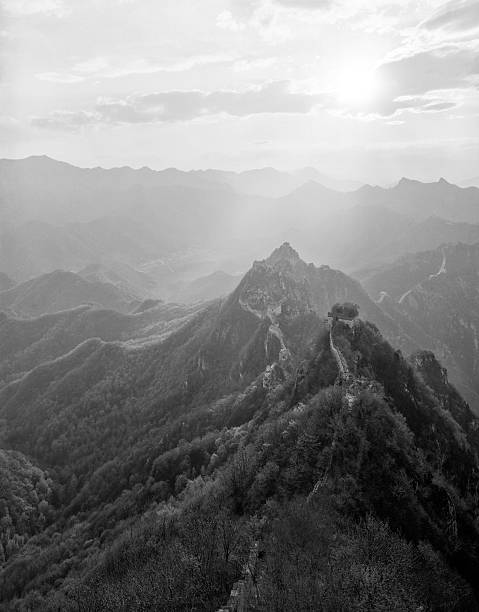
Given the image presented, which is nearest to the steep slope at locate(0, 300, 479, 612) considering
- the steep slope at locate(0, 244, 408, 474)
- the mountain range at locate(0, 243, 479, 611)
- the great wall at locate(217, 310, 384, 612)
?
the mountain range at locate(0, 243, 479, 611)

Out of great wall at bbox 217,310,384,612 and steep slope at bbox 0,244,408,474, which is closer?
great wall at bbox 217,310,384,612

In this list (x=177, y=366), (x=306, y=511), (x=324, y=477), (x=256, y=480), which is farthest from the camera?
(x=177, y=366)

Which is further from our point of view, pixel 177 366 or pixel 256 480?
pixel 177 366

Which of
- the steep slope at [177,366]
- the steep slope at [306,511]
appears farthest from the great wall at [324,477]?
the steep slope at [177,366]

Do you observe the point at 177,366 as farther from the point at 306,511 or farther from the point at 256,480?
the point at 306,511

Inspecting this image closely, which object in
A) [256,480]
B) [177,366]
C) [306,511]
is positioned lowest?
[177,366]

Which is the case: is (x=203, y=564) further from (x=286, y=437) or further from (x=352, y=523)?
(x=286, y=437)

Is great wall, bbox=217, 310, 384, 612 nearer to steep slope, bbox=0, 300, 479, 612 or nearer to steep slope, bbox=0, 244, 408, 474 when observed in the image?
steep slope, bbox=0, 300, 479, 612

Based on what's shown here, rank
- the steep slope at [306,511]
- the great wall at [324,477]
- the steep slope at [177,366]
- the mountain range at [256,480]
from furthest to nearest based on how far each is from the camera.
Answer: the steep slope at [177,366], the mountain range at [256,480], the steep slope at [306,511], the great wall at [324,477]

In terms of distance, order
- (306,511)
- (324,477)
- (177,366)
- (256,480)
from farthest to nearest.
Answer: (177,366) < (256,480) < (324,477) < (306,511)

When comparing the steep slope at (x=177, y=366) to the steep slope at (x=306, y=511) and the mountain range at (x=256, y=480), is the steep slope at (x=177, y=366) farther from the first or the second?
the steep slope at (x=306, y=511)

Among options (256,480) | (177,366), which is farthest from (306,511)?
(177,366)
